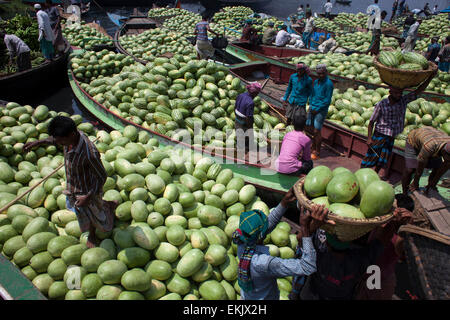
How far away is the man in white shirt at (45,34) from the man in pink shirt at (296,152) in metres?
10.4

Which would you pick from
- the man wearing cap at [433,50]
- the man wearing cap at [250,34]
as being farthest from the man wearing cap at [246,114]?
the man wearing cap at [433,50]

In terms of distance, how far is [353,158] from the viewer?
6.71m

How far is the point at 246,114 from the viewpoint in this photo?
242 inches

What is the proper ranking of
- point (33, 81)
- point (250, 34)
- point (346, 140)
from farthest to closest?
point (250, 34), point (33, 81), point (346, 140)

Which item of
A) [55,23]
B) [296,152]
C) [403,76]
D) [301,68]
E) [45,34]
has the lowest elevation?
[296,152]

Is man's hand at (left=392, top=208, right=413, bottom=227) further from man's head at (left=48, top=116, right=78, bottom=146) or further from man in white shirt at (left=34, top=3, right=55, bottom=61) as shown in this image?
man in white shirt at (left=34, top=3, right=55, bottom=61)

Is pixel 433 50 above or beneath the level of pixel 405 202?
above

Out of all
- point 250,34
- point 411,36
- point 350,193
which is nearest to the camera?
point 350,193

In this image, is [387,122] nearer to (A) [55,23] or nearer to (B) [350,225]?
(B) [350,225]

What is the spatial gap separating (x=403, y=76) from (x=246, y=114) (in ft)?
9.41

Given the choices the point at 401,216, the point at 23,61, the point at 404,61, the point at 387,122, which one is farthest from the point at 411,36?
the point at 23,61
